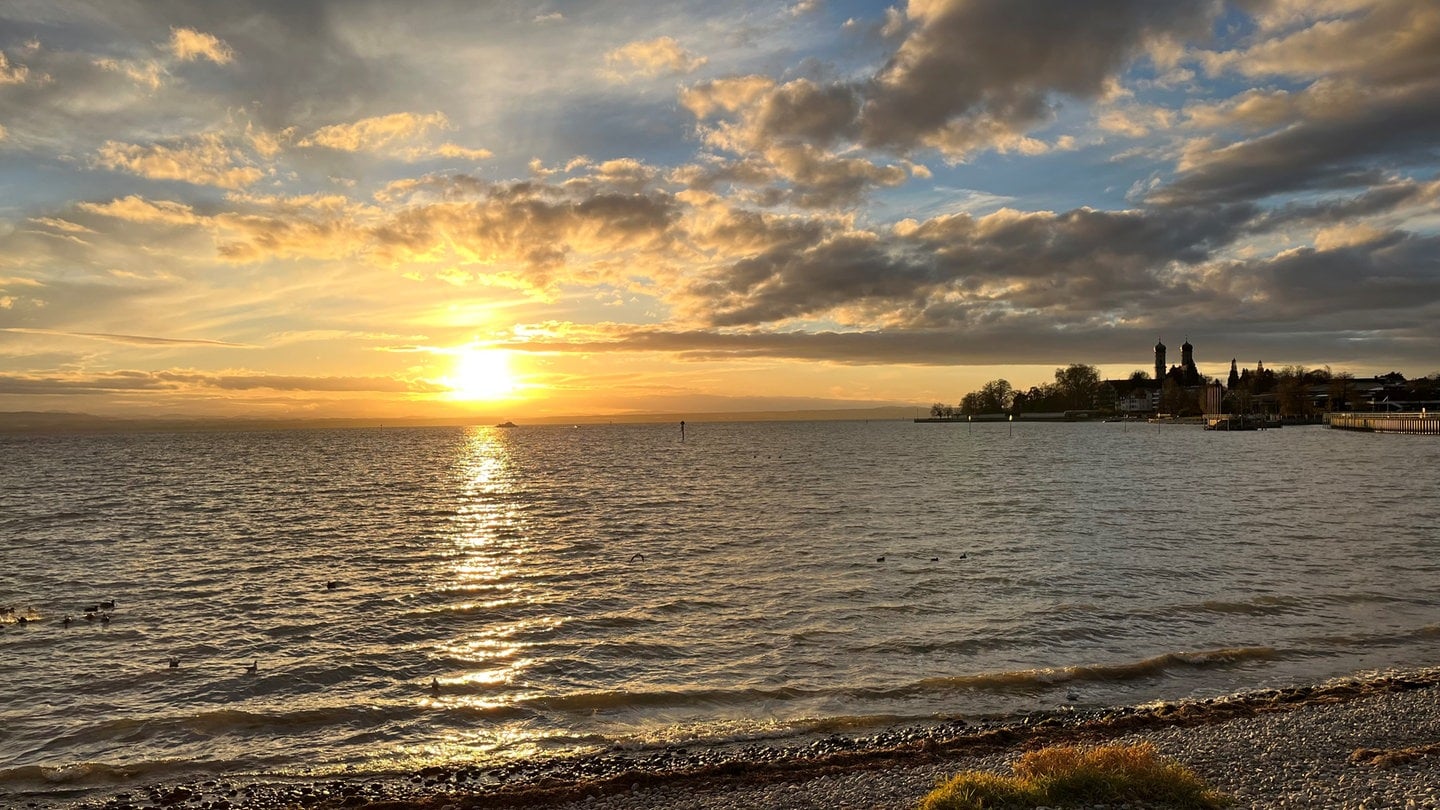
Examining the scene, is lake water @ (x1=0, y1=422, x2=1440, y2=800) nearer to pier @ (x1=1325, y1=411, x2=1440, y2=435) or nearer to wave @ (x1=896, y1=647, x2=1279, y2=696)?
wave @ (x1=896, y1=647, x2=1279, y2=696)

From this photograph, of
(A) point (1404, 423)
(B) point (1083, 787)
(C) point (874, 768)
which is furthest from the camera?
(A) point (1404, 423)

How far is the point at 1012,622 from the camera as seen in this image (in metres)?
25.1

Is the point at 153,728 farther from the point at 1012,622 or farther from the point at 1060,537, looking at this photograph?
the point at 1060,537

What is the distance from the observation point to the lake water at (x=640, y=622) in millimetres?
17375

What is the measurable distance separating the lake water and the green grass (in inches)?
213

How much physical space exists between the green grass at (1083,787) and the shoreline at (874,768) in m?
0.84

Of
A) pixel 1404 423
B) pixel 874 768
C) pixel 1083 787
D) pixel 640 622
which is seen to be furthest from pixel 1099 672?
pixel 1404 423

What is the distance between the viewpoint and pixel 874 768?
14117mm

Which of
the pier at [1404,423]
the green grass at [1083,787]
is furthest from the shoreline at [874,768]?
the pier at [1404,423]

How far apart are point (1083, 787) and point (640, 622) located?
52.6ft

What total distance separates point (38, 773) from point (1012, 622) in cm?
2354

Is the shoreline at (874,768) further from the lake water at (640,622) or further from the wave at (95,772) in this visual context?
the lake water at (640,622)

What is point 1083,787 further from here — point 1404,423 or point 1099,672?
point 1404,423

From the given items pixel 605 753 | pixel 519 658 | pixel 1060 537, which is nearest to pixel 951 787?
pixel 605 753
